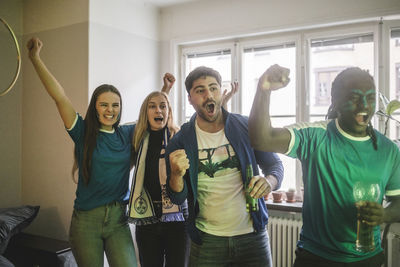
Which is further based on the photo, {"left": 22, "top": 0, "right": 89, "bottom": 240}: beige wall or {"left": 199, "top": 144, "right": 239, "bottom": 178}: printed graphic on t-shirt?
{"left": 22, "top": 0, "right": 89, "bottom": 240}: beige wall

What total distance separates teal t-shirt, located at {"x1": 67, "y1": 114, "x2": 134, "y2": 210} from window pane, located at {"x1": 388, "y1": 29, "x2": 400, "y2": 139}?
7.19 ft

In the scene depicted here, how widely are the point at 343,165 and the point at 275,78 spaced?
0.36 meters

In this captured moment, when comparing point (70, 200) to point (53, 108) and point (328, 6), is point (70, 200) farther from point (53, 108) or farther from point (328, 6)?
point (328, 6)

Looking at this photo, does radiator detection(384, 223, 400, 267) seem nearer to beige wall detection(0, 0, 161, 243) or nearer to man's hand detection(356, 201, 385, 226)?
man's hand detection(356, 201, 385, 226)

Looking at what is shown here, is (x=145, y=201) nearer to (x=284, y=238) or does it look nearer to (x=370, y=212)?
(x=370, y=212)

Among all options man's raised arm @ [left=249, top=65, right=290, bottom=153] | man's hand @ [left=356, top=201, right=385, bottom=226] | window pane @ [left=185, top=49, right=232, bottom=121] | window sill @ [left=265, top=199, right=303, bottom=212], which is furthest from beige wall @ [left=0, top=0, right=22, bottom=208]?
man's hand @ [left=356, top=201, right=385, bottom=226]

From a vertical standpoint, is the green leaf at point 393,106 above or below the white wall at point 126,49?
below

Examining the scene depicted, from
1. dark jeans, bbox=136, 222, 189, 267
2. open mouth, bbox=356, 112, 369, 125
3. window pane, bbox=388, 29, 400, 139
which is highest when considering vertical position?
window pane, bbox=388, 29, 400, 139

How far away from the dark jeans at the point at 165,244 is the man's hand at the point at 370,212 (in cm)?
110

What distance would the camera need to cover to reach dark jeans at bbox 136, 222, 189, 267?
1.86 m

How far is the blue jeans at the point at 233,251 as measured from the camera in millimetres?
1423

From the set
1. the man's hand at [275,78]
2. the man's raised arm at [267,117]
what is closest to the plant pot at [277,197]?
the man's raised arm at [267,117]

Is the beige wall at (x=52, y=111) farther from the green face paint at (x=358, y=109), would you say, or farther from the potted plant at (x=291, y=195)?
the green face paint at (x=358, y=109)

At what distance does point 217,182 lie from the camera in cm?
147
